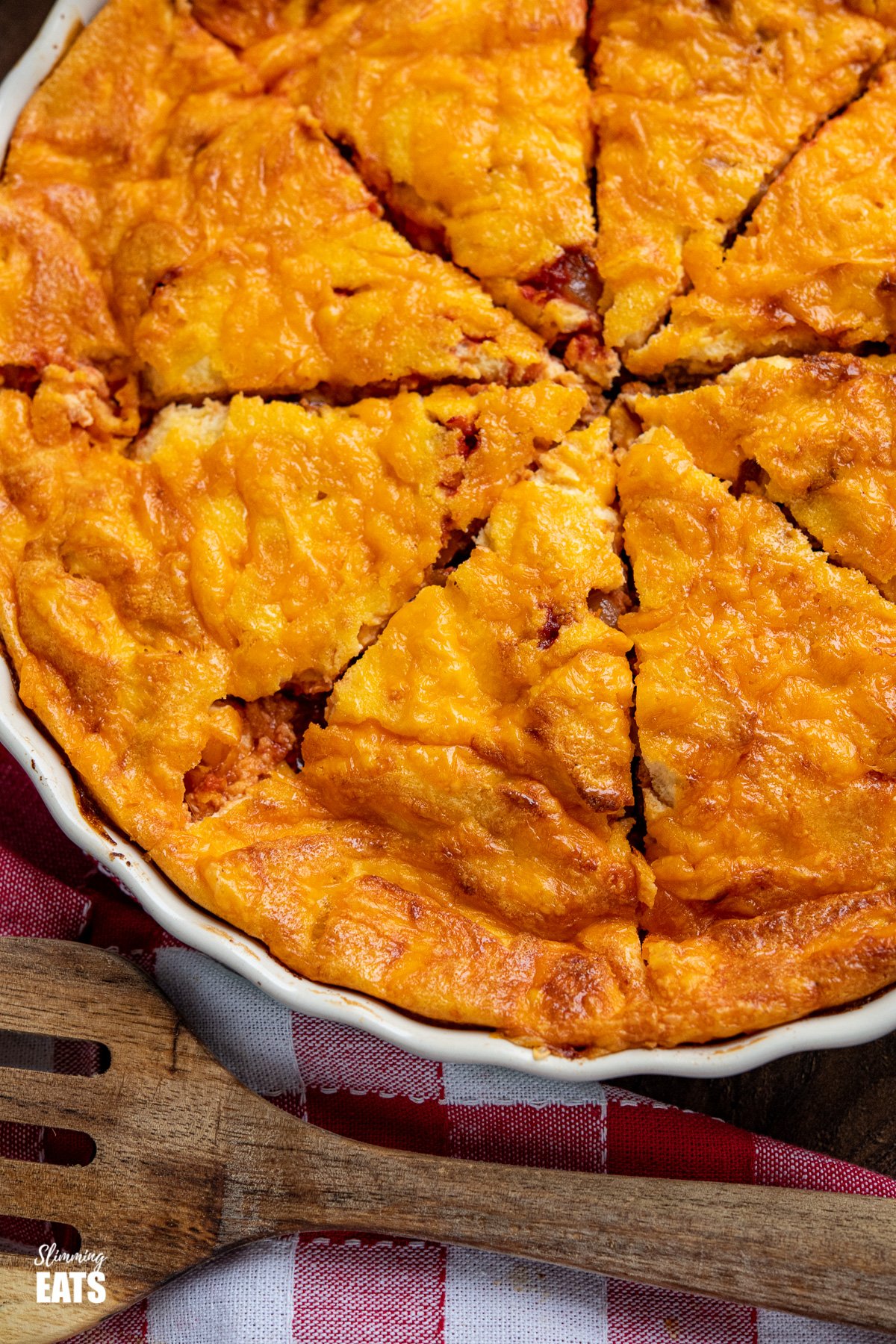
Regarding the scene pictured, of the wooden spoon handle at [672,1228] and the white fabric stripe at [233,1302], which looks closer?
the wooden spoon handle at [672,1228]

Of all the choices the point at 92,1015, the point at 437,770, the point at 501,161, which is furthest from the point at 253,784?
the point at 501,161

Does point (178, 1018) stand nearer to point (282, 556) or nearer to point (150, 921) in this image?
point (150, 921)

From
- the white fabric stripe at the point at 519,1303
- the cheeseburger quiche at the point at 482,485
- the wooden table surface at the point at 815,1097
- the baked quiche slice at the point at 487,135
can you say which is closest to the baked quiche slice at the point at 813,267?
the cheeseburger quiche at the point at 482,485

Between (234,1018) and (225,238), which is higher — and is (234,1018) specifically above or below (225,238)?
below

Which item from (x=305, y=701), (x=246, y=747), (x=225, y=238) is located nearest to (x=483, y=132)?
(x=225, y=238)

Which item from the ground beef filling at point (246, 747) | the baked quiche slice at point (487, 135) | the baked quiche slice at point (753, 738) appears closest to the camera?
the baked quiche slice at point (753, 738)

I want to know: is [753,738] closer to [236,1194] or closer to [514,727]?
[514,727]

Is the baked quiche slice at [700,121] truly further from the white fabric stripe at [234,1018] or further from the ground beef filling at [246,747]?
the white fabric stripe at [234,1018]
